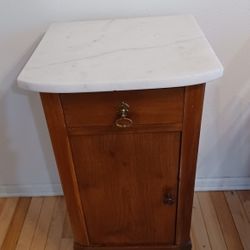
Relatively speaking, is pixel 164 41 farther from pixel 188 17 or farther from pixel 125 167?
pixel 125 167

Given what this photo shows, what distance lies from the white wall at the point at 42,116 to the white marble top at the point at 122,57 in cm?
9

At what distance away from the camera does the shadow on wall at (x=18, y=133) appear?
1226 mm

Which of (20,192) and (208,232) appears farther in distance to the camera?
(20,192)

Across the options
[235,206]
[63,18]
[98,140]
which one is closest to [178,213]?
[98,140]

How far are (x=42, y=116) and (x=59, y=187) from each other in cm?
39

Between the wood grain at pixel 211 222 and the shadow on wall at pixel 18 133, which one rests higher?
the shadow on wall at pixel 18 133

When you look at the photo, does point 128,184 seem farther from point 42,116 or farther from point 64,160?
point 42,116

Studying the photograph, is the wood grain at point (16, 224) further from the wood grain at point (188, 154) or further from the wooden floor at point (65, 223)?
the wood grain at point (188, 154)

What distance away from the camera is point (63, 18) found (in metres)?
1.09

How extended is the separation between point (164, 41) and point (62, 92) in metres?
0.33

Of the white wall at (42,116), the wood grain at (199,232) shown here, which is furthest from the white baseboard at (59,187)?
the wood grain at (199,232)

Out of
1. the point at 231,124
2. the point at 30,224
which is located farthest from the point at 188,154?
the point at 30,224

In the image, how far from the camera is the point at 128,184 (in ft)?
3.09

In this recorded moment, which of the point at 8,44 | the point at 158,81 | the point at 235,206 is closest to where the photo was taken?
the point at 158,81
